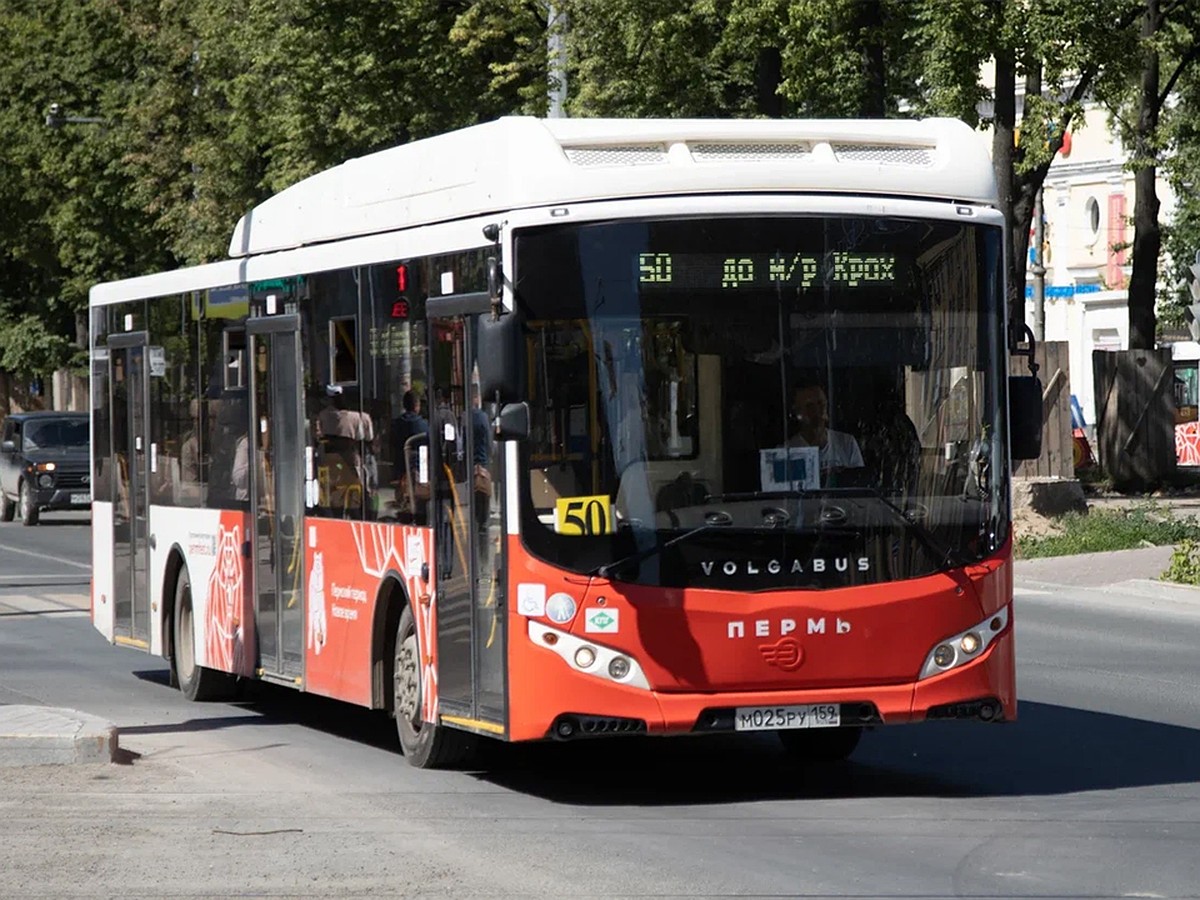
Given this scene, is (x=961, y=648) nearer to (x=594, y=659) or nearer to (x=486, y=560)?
(x=594, y=659)

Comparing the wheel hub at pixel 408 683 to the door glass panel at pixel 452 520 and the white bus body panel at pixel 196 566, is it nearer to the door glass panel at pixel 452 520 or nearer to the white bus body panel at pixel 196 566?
the door glass panel at pixel 452 520

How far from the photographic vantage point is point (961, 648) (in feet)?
34.2

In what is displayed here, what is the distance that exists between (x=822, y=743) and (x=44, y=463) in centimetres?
3223

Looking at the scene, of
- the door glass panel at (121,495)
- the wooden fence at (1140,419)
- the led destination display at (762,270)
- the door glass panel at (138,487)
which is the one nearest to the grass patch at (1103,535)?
the wooden fence at (1140,419)

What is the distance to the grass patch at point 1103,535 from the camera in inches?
1080

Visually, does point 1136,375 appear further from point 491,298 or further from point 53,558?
point 491,298

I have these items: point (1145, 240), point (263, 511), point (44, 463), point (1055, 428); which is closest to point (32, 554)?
point (44, 463)

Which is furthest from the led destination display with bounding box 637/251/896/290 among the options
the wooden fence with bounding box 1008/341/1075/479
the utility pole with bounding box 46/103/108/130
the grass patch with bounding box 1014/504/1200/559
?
the utility pole with bounding box 46/103/108/130

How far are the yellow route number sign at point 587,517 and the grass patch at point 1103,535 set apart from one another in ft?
58.0

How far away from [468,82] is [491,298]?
94.8 ft

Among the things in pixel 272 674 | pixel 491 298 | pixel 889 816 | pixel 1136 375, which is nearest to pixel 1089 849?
pixel 889 816

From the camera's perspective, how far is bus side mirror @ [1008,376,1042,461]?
10.6 metres

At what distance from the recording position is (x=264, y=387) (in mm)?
13492

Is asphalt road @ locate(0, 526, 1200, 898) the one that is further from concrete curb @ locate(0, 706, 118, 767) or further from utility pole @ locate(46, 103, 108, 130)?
utility pole @ locate(46, 103, 108, 130)
